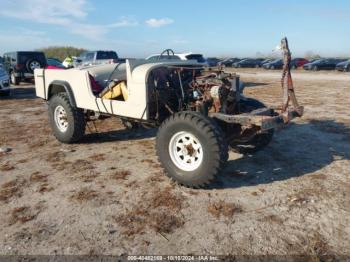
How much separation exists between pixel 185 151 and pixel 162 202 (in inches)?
31.6

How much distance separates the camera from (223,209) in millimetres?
4043

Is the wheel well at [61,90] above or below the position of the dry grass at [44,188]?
above

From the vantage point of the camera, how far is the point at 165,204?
4.18m

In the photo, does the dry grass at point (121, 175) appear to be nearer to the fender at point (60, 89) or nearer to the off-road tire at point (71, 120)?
the off-road tire at point (71, 120)

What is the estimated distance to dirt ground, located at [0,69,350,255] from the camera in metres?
3.40

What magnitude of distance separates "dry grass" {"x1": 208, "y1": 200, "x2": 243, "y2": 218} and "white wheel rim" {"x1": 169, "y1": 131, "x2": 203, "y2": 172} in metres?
0.58

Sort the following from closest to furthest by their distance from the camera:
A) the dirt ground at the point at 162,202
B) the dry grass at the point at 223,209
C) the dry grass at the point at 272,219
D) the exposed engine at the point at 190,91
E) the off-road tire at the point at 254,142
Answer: the dirt ground at the point at 162,202 < the dry grass at the point at 272,219 < the dry grass at the point at 223,209 < the exposed engine at the point at 190,91 < the off-road tire at the point at 254,142

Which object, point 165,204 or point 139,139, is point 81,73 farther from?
point 165,204

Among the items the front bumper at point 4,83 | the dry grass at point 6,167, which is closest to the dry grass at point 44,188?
the dry grass at point 6,167

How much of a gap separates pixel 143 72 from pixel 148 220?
2.28 meters

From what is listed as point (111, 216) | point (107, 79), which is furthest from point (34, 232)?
point (107, 79)

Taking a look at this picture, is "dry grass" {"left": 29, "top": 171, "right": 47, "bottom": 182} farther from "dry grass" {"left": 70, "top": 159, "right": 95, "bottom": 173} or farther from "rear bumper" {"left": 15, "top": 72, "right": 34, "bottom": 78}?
"rear bumper" {"left": 15, "top": 72, "right": 34, "bottom": 78}

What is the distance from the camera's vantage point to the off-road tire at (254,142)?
19.0 feet

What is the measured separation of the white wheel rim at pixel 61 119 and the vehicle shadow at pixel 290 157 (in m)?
3.30
